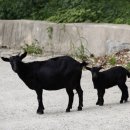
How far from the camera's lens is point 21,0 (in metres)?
19.2

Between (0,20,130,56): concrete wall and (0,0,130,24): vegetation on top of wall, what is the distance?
50 centimetres

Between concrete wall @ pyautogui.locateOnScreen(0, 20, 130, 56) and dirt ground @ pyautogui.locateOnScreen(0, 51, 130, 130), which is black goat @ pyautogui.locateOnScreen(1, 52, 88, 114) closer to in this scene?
dirt ground @ pyautogui.locateOnScreen(0, 51, 130, 130)

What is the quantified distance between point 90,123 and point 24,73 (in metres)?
1.53

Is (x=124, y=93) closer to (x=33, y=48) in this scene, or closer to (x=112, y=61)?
(x=112, y=61)

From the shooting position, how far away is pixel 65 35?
53.9 ft

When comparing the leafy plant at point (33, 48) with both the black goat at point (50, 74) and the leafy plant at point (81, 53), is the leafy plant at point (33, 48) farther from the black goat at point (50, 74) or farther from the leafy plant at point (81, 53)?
the black goat at point (50, 74)

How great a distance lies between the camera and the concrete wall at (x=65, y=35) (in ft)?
48.7

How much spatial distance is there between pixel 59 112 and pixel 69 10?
806cm

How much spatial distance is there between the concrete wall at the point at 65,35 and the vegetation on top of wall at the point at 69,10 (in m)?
0.50

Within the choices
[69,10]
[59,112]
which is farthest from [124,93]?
[69,10]

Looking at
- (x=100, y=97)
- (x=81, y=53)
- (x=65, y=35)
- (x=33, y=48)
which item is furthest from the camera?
(x=33, y=48)

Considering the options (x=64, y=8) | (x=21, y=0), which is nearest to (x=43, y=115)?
(x=64, y=8)

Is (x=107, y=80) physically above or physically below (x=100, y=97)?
above

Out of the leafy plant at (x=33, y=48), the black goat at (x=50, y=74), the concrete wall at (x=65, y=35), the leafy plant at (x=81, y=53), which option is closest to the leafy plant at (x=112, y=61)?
the concrete wall at (x=65, y=35)
